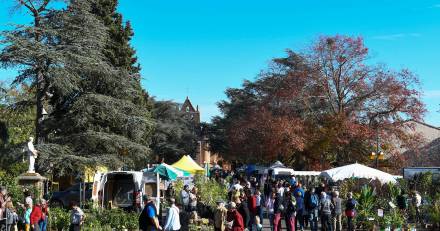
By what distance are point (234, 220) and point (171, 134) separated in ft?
186

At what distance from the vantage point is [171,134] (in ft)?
229

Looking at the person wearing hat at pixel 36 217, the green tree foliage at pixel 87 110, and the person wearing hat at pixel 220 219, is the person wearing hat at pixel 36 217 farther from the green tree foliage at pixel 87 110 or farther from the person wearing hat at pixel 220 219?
the green tree foliage at pixel 87 110

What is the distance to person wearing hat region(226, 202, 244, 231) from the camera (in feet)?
43.8

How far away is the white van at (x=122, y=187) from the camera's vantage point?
20.0 metres

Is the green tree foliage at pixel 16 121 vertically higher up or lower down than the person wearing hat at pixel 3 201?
higher up

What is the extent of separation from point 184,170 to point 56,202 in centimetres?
719

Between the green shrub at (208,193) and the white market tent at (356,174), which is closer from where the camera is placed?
the green shrub at (208,193)

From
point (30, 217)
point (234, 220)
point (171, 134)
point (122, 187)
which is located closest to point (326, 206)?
point (234, 220)

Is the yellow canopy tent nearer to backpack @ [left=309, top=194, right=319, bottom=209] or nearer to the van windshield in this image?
the van windshield

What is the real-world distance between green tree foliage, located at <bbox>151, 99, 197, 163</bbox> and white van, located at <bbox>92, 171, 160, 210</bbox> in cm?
4514

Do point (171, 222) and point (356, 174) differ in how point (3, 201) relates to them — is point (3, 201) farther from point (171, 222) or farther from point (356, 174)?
point (356, 174)

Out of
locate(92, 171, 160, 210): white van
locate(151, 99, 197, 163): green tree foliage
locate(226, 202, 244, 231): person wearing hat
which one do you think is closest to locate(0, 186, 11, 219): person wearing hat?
locate(92, 171, 160, 210): white van

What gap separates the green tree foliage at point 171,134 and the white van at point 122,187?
45.1 m

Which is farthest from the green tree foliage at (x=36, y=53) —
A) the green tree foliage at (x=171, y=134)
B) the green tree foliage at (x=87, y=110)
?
the green tree foliage at (x=171, y=134)
